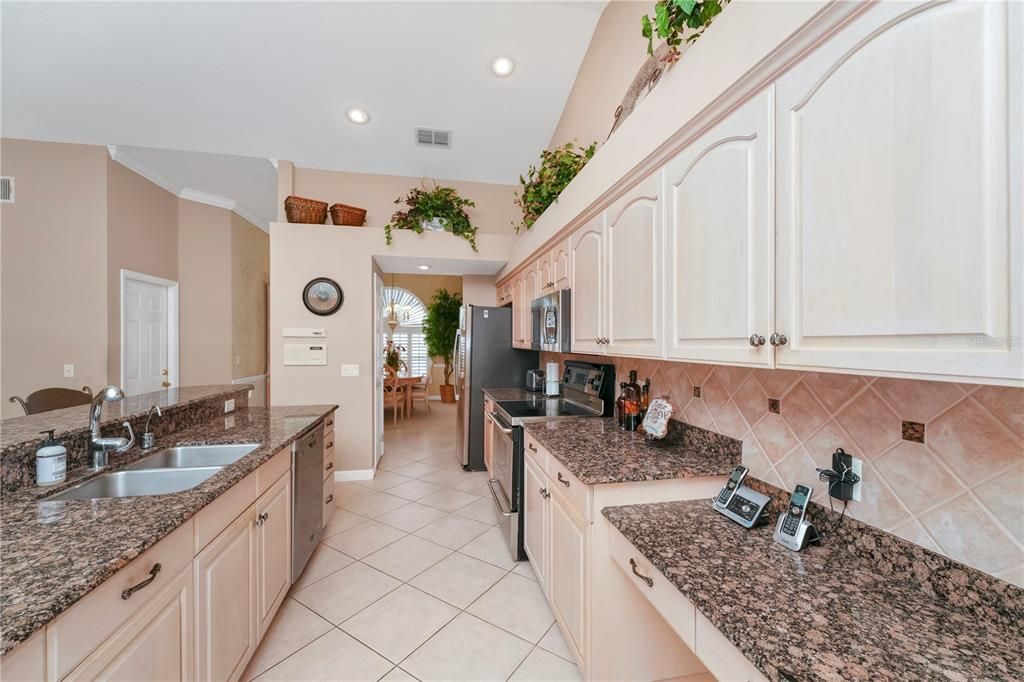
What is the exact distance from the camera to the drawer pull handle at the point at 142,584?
923 mm

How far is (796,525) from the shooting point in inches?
43.7

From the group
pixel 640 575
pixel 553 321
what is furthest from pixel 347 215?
pixel 640 575

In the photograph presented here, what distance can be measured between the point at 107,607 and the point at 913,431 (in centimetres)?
198

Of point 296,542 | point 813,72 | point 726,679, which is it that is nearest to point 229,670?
point 296,542

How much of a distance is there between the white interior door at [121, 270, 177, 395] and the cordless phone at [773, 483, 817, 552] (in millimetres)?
5709

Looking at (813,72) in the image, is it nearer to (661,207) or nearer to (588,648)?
(661,207)

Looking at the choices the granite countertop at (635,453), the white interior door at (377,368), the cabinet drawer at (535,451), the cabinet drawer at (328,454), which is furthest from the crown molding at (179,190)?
the granite countertop at (635,453)

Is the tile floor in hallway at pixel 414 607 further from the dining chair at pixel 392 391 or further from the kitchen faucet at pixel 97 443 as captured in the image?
the dining chair at pixel 392 391

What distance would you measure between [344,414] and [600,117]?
359 centimetres

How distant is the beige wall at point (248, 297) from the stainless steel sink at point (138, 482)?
4.22 meters

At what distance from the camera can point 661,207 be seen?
1.43m

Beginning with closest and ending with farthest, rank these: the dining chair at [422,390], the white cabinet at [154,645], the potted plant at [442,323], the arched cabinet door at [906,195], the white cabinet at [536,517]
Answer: the arched cabinet door at [906,195], the white cabinet at [154,645], the white cabinet at [536,517], the dining chair at [422,390], the potted plant at [442,323]

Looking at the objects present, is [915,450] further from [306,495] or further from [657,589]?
[306,495]

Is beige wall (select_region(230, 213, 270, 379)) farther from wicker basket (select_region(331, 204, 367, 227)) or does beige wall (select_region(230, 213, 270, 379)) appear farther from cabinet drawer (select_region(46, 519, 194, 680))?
cabinet drawer (select_region(46, 519, 194, 680))
